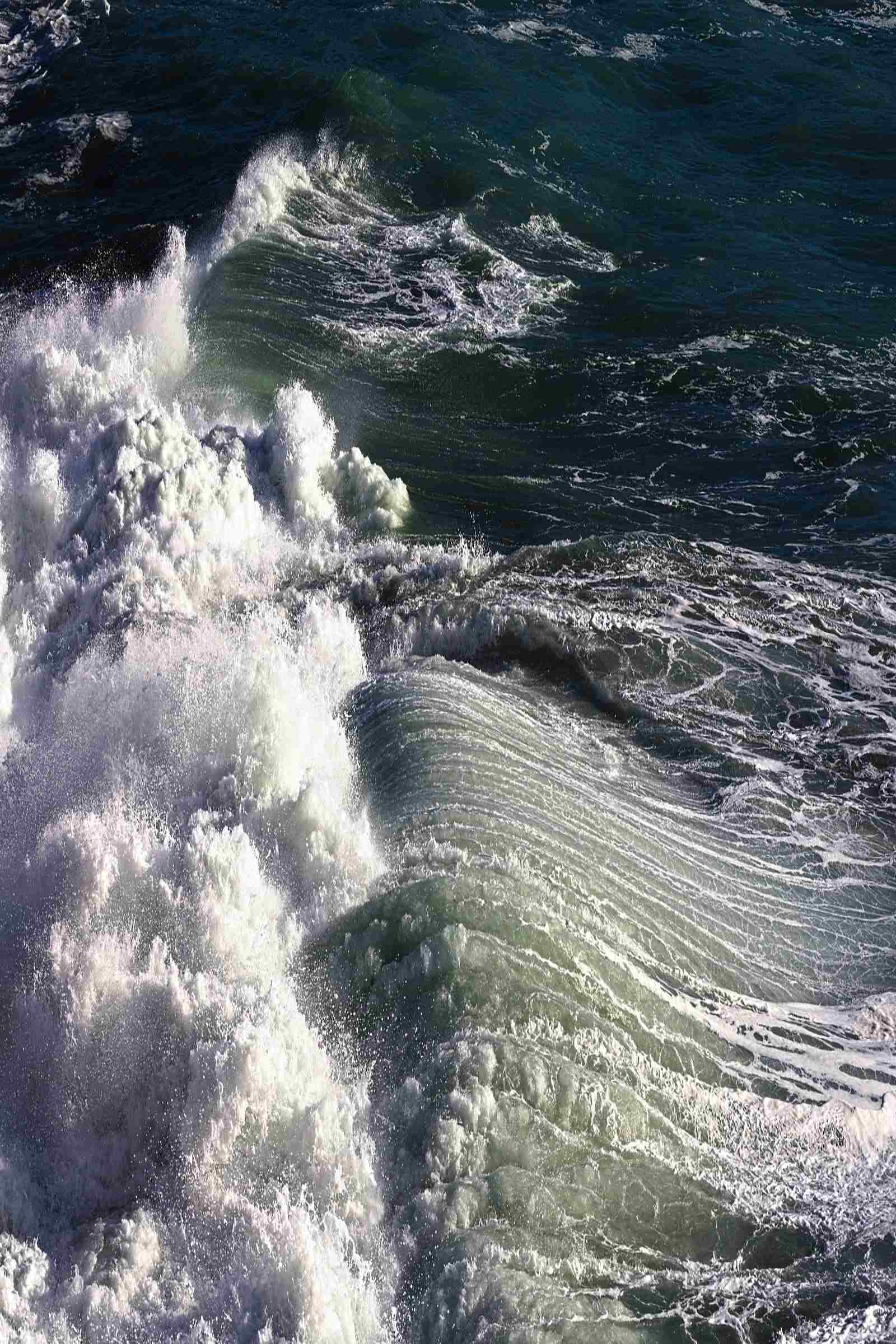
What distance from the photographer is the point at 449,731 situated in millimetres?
10195

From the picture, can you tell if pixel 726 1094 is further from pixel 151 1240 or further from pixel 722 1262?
pixel 151 1240

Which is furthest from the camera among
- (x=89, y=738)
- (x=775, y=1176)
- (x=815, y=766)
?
(x=815, y=766)

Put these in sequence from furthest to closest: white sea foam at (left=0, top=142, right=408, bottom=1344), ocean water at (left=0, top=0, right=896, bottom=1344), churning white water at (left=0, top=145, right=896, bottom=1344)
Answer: ocean water at (left=0, top=0, right=896, bottom=1344), churning white water at (left=0, top=145, right=896, bottom=1344), white sea foam at (left=0, top=142, right=408, bottom=1344)

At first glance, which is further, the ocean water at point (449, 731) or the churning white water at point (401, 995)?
the ocean water at point (449, 731)

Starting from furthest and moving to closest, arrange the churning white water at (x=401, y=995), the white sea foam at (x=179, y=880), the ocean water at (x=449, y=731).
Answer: the ocean water at (x=449, y=731)
the churning white water at (x=401, y=995)
the white sea foam at (x=179, y=880)

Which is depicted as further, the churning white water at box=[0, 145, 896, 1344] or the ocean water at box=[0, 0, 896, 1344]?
the ocean water at box=[0, 0, 896, 1344]

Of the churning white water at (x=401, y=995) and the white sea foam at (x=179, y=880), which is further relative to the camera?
the churning white water at (x=401, y=995)

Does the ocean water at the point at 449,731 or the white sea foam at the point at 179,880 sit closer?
the white sea foam at the point at 179,880

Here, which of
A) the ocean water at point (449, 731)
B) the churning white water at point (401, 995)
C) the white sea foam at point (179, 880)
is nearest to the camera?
the white sea foam at point (179, 880)

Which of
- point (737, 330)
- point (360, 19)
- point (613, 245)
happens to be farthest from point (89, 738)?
point (360, 19)

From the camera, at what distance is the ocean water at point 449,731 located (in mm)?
7004

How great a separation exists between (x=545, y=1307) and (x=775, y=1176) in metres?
1.92

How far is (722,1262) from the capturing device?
7133 mm

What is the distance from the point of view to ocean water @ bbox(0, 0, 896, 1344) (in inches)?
276
